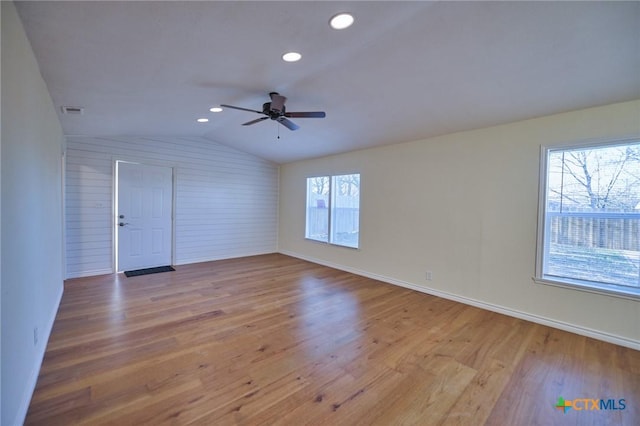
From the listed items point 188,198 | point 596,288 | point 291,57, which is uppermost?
point 291,57

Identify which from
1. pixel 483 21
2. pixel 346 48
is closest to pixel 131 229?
pixel 346 48

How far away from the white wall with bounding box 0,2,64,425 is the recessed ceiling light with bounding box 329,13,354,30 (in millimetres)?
1797

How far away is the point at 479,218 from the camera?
12.7ft

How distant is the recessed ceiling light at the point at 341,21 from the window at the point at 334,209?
3.61 metres

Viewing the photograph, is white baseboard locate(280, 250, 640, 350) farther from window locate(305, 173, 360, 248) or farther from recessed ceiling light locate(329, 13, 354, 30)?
recessed ceiling light locate(329, 13, 354, 30)

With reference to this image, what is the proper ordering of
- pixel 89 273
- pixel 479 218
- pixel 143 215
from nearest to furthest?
pixel 479 218, pixel 89 273, pixel 143 215

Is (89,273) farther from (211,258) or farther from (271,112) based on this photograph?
(271,112)

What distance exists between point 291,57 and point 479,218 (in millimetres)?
3159

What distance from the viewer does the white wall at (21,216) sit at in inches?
59.4

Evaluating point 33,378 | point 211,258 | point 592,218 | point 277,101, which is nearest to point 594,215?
point 592,218

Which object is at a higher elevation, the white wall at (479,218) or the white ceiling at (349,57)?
the white ceiling at (349,57)

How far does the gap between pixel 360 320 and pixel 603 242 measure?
109 inches

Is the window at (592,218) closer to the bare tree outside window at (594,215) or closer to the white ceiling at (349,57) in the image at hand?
the bare tree outside window at (594,215)

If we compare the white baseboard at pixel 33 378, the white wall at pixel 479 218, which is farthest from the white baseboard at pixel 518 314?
the white baseboard at pixel 33 378
